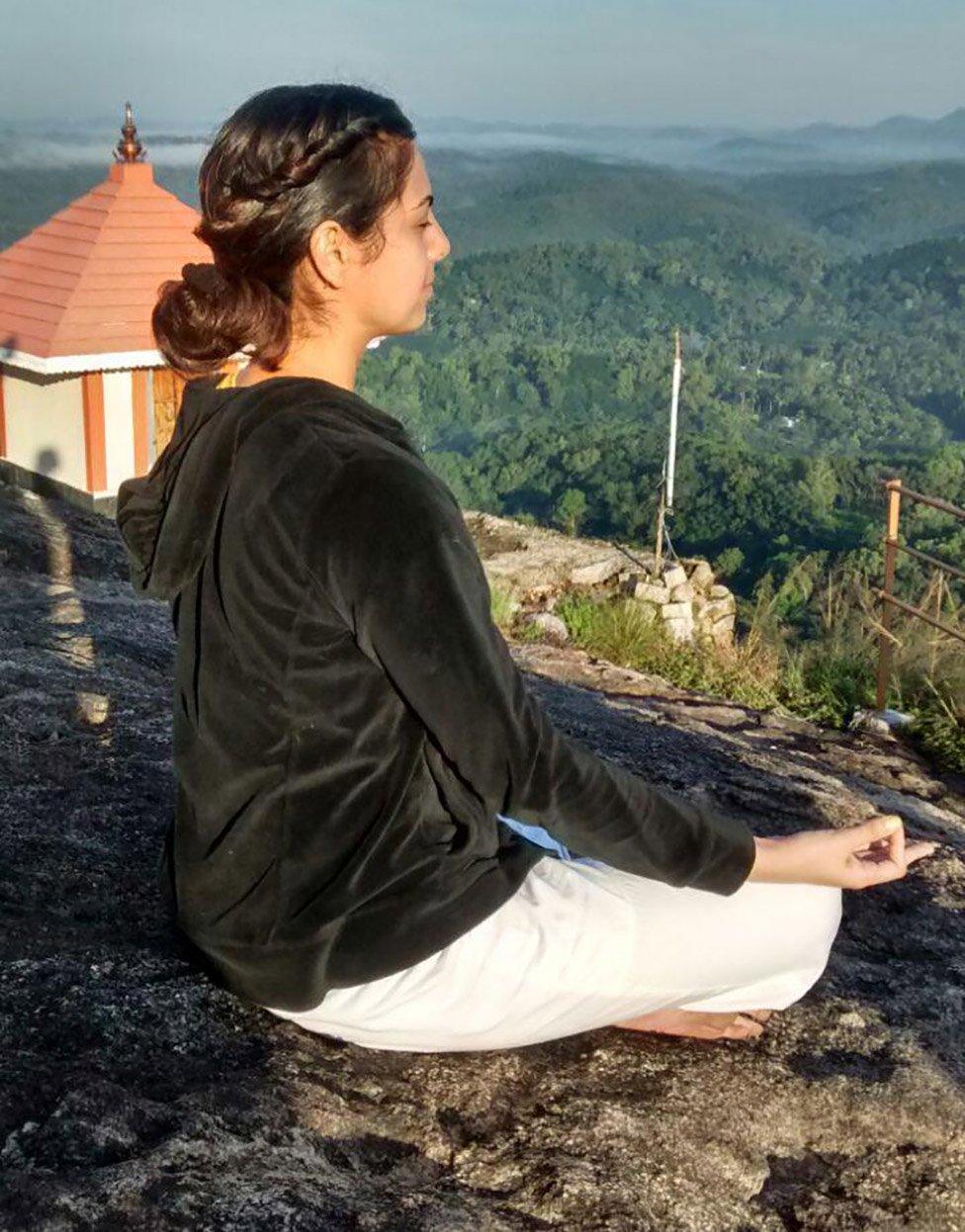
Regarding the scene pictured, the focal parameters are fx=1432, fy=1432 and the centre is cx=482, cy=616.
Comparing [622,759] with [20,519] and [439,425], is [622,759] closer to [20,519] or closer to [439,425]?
[20,519]

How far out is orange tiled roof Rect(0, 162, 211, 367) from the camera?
10.4 metres

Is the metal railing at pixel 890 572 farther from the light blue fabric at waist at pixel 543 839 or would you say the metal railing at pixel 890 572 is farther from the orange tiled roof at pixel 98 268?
the orange tiled roof at pixel 98 268

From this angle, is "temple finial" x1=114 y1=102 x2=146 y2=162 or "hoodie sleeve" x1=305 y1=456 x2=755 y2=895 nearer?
"hoodie sleeve" x1=305 y1=456 x2=755 y2=895

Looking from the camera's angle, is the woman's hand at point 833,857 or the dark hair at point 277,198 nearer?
the dark hair at point 277,198

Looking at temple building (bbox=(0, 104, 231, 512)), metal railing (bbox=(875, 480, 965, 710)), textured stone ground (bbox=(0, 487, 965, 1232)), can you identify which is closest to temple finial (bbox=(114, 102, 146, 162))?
temple building (bbox=(0, 104, 231, 512))

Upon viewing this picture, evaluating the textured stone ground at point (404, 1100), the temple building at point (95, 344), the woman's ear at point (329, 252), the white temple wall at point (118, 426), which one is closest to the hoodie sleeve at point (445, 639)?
the woman's ear at point (329, 252)

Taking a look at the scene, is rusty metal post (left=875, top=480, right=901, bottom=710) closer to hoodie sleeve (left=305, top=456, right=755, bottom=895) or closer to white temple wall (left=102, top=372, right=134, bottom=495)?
hoodie sleeve (left=305, top=456, right=755, bottom=895)

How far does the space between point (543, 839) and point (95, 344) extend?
9.18 metres

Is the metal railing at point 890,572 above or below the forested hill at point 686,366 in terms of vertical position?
above

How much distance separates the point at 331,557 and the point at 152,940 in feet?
2.90

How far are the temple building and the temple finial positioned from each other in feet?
0.04

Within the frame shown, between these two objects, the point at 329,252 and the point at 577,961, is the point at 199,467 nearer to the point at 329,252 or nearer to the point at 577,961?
the point at 329,252

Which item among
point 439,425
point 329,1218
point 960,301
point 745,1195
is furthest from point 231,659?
point 960,301

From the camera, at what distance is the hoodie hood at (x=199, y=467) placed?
1611 millimetres
